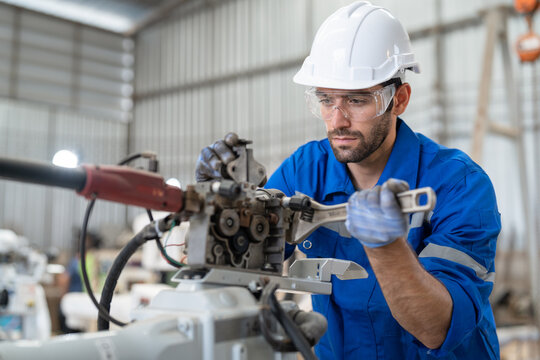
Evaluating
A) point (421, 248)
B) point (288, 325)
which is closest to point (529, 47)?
point (421, 248)

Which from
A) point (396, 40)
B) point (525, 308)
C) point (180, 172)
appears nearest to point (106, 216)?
point (180, 172)

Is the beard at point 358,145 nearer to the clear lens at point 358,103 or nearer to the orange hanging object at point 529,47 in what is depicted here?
the clear lens at point 358,103

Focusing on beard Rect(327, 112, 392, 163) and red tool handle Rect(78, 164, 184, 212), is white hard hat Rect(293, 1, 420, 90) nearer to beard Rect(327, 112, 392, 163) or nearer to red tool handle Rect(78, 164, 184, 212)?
beard Rect(327, 112, 392, 163)

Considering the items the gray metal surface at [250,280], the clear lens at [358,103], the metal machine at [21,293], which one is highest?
→ the clear lens at [358,103]

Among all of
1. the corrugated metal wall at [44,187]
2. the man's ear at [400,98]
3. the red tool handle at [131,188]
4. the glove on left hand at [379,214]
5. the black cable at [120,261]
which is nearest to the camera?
the red tool handle at [131,188]

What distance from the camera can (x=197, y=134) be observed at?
8.91 metres

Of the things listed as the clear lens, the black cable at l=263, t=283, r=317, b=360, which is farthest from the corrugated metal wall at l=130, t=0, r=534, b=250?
the black cable at l=263, t=283, r=317, b=360

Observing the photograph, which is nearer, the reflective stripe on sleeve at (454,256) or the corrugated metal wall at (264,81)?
the reflective stripe on sleeve at (454,256)

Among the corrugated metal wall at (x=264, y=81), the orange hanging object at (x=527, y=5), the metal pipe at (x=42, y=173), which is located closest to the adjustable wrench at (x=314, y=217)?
the metal pipe at (x=42, y=173)

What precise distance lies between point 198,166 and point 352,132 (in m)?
0.50

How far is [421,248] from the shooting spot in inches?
57.9

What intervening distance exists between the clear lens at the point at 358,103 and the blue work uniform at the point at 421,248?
5.8 inches

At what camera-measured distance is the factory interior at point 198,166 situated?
0.98 meters

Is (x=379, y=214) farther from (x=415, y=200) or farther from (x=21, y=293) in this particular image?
(x=21, y=293)
